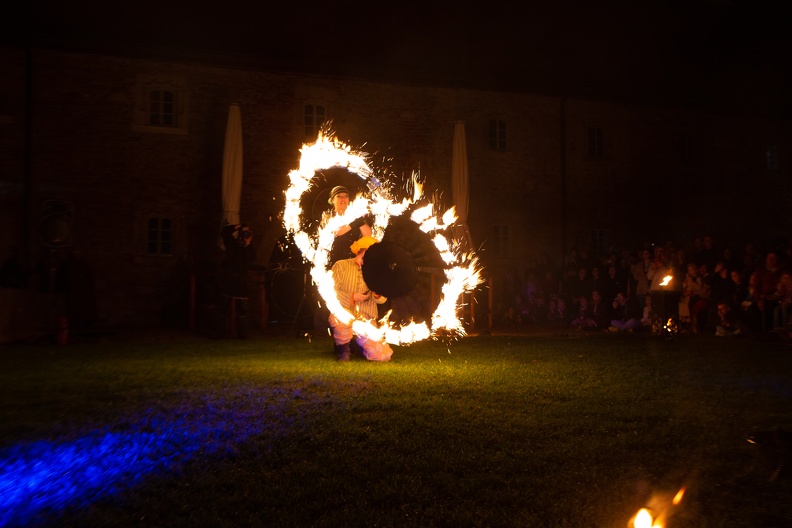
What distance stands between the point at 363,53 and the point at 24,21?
10017 mm

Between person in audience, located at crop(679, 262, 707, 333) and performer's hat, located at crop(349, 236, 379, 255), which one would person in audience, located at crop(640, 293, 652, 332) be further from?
performer's hat, located at crop(349, 236, 379, 255)

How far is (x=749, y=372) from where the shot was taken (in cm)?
1022

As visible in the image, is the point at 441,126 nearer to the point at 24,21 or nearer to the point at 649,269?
the point at 649,269

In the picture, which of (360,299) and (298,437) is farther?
(360,299)

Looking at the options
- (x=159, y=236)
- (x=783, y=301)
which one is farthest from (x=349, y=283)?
(x=159, y=236)

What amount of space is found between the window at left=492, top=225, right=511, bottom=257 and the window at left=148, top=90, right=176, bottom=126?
11051mm

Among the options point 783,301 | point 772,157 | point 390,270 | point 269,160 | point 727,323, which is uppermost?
point 772,157

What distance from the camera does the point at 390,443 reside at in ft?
20.0

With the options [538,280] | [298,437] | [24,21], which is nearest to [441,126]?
[538,280]

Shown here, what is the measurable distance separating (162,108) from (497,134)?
11.1m

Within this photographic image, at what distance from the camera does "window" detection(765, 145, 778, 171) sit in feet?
95.6

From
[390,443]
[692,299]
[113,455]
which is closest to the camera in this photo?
[113,455]

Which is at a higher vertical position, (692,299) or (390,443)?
(692,299)

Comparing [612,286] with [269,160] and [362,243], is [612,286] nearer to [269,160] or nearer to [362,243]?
[362,243]
